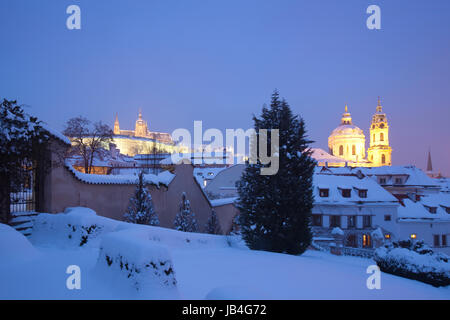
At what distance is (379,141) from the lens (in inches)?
4409

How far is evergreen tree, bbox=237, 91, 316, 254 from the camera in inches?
618

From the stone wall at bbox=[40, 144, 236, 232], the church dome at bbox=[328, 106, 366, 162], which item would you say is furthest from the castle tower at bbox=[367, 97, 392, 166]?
the stone wall at bbox=[40, 144, 236, 232]

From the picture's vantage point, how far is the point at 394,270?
12.2 metres

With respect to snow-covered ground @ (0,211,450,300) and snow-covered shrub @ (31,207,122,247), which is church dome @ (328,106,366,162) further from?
snow-covered shrub @ (31,207,122,247)

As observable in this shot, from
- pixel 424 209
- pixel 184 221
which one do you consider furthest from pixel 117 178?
pixel 424 209

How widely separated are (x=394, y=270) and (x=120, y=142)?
180 metres

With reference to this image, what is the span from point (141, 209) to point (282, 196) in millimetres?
8730

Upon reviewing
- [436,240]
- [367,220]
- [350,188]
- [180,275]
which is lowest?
[436,240]

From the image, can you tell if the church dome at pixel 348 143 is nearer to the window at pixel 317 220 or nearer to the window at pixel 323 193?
the window at pixel 323 193

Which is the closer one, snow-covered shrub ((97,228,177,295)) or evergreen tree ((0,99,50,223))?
snow-covered shrub ((97,228,177,295))

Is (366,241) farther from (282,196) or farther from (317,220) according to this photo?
(282,196)
